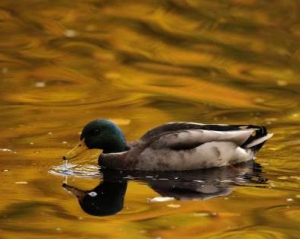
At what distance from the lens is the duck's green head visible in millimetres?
12438

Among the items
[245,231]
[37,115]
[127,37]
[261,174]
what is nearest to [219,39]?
[127,37]

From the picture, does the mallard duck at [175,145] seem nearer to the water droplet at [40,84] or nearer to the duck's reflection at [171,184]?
the duck's reflection at [171,184]

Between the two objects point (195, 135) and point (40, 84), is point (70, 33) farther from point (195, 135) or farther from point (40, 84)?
point (195, 135)

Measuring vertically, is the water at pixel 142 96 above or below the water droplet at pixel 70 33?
below

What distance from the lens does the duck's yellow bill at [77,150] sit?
40.0 ft

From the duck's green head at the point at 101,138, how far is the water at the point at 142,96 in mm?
218

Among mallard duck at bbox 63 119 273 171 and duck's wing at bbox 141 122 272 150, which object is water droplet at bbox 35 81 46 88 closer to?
mallard duck at bbox 63 119 273 171

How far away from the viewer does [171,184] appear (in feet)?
38.7

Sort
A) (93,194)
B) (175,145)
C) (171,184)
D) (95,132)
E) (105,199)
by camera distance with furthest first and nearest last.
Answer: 1. (95,132)
2. (175,145)
3. (171,184)
4. (93,194)
5. (105,199)

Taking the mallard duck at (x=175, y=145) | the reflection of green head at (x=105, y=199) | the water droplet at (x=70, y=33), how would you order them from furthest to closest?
the water droplet at (x=70, y=33), the mallard duck at (x=175, y=145), the reflection of green head at (x=105, y=199)

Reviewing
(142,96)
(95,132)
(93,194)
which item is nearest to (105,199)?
(93,194)

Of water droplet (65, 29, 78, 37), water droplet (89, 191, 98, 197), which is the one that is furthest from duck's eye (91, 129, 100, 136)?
water droplet (65, 29, 78, 37)

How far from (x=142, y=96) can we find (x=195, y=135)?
290 cm

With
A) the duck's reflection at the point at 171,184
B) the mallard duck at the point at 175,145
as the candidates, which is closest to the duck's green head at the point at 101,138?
the mallard duck at the point at 175,145
